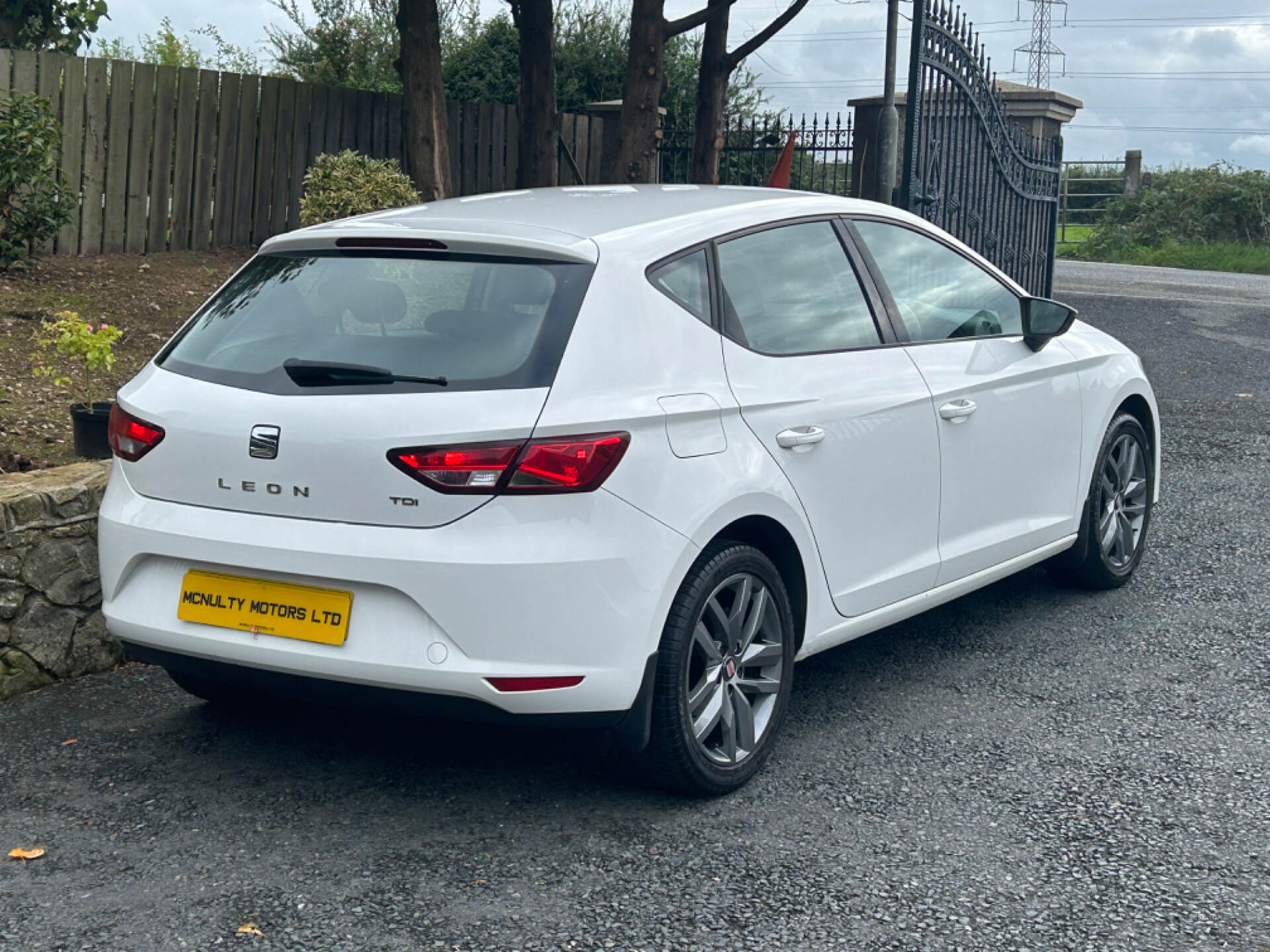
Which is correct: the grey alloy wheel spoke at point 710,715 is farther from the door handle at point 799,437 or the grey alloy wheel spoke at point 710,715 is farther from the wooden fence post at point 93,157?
the wooden fence post at point 93,157

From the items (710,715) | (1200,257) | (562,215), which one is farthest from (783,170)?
(1200,257)

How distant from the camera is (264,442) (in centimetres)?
376

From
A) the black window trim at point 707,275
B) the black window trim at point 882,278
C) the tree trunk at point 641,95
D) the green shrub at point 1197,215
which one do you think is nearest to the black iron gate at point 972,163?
the tree trunk at point 641,95

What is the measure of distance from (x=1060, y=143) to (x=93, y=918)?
14.1 m

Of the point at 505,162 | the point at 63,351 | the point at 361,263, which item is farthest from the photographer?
the point at 505,162

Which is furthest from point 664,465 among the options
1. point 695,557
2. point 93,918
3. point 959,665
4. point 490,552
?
point 959,665

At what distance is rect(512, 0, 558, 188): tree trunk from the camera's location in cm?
1430

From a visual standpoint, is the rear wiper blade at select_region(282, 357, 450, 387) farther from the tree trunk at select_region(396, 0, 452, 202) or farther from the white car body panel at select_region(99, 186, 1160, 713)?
the tree trunk at select_region(396, 0, 452, 202)

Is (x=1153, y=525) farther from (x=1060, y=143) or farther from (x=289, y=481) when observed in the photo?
(x=1060, y=143)

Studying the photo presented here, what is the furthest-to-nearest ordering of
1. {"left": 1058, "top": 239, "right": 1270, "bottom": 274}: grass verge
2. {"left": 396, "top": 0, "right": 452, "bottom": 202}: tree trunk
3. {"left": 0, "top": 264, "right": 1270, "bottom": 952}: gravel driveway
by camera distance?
{"left": 1058, "top": 239, "right": 1270, "bottom": 274}: grass verge, {"left": 396, "top": 0, "right": 452, "bottom": 202}: tree trunk, {"left": 0, "top": 264, "right": 1270, "bottom": 952}: gravel driveway

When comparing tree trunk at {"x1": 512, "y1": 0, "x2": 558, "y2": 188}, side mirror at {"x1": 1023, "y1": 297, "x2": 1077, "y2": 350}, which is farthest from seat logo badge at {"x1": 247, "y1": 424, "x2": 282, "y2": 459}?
tree trunk at {"x1": 512, "y1": 0, "x2": 558, "y2": 188}

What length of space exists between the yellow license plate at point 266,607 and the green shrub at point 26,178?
6.66m

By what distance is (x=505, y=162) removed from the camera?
55.9 ft

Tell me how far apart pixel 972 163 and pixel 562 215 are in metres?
8.83
